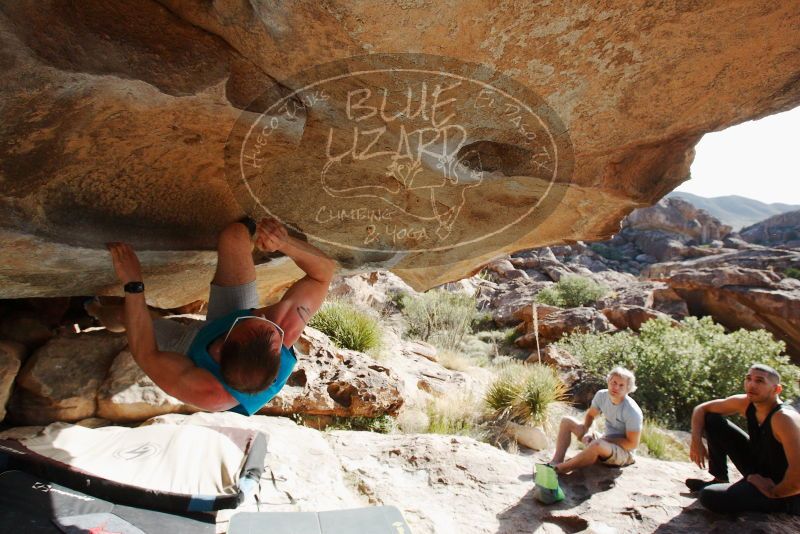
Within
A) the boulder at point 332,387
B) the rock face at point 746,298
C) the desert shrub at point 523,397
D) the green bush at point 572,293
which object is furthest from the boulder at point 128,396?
the green bush at point 572,293

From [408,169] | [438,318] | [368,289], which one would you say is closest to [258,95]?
[408,169]

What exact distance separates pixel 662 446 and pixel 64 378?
7406mm

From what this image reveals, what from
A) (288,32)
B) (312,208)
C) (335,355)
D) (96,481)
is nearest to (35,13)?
(288,32)

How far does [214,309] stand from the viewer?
2754 mm

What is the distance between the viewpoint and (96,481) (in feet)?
9.40

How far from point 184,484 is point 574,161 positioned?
11.8 ft

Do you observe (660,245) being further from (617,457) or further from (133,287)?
(133,287)

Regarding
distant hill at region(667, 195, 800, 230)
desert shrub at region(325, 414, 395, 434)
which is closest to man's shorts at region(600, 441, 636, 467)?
desert shrub at region(325, 414, 395, 434)

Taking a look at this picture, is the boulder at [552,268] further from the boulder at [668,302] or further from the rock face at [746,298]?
the rock face at [746,298]

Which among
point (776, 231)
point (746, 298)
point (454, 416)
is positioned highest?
point (776, 231)

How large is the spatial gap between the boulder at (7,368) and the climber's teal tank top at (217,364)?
2.06m

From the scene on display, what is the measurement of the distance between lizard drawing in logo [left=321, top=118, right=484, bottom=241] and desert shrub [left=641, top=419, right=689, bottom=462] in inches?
206

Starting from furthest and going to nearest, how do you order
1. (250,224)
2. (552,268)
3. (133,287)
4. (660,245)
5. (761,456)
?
(660,245) < (552,268) < (761,456) < (250,224) < (133,287)

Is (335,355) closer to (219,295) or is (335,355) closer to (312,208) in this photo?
(312,208)
